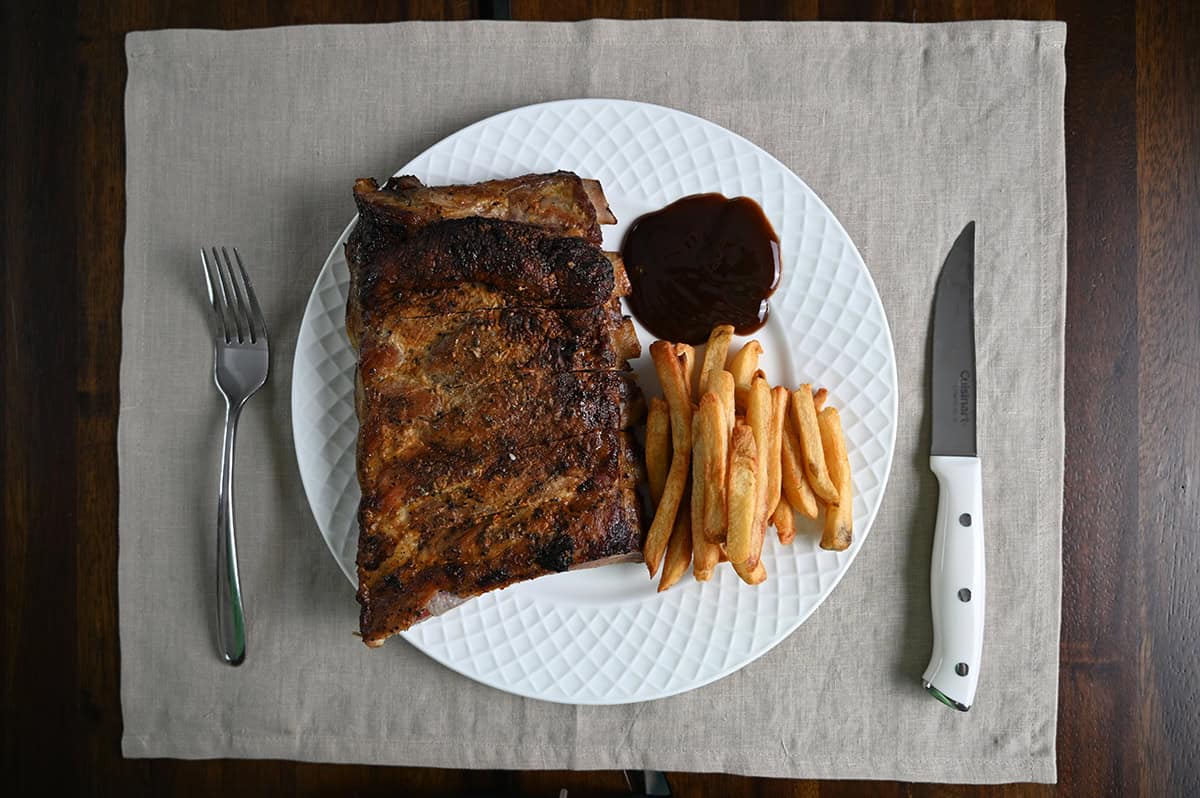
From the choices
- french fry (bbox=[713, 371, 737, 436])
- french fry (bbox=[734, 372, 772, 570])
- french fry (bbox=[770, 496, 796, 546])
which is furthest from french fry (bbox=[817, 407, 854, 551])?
french fry (bbox=[713, 371, 737, 436])

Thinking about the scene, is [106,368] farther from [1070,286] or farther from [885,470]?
[1070,286]

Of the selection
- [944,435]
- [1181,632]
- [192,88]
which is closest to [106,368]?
[192,88]

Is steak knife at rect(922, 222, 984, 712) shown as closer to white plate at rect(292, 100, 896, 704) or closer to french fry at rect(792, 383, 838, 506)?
white plate at rect(292, 100, 896, 704)

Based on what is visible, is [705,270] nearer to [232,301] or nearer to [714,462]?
[714,462]

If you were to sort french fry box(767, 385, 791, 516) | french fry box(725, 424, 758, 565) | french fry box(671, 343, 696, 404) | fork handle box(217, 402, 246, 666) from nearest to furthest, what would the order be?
1. french fry box(725, 424, 758, 565)
2. french fry box(767, 385, 791, 516)
3. french fry box(671, 343, 696, 404)
4. fork handle box(217, 402, 246, 666)

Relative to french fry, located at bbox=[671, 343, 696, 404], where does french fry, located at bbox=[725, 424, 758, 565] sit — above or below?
below

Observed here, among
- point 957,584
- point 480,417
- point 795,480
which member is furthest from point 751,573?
point 480,417

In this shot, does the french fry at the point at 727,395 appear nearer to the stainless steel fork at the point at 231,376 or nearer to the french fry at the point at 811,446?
the french fry at the point at 811,446
